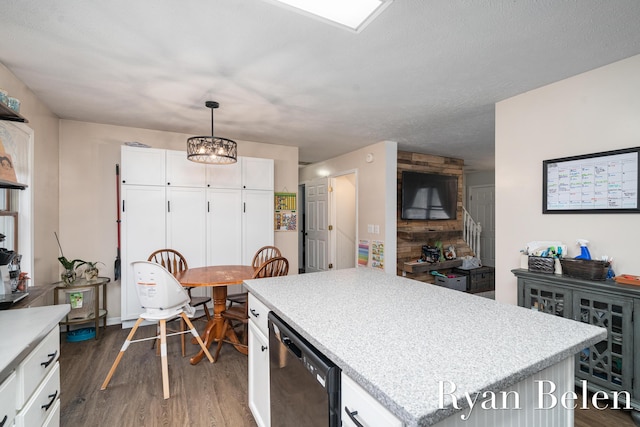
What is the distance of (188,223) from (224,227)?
17.2 inches

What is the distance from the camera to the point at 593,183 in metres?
2.20

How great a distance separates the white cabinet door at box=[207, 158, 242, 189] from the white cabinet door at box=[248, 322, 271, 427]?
2.45 metres

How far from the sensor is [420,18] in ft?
5.43

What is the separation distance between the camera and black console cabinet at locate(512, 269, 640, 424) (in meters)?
1.84

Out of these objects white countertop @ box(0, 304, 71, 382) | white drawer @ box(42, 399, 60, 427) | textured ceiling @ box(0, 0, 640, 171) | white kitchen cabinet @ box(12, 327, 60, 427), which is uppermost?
textured ceiling @ box(0, 0, 640, 171)

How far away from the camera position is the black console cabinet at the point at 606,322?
1.84 m

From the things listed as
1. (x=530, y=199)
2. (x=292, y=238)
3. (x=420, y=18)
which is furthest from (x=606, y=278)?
(x=292, y=238)

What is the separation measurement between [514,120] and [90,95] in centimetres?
391

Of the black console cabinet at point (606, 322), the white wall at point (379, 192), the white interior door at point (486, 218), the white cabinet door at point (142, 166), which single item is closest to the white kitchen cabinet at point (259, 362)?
the black console cabinet at point (606, 322)

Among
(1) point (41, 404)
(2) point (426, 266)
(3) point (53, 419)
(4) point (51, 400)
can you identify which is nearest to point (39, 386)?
(1) point (41, 404)

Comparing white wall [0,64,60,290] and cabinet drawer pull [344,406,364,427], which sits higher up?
white wall [0,64,60,290]

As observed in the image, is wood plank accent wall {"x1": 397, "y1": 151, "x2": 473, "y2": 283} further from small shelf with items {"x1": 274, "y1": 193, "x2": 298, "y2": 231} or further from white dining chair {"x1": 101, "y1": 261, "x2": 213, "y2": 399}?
white dining chair {"x1": 101, "y1": 261, "x2": 213, "y2": 399}

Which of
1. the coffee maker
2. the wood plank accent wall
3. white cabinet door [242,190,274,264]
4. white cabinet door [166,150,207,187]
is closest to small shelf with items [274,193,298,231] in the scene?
white cabinet door [242,190,274,264]

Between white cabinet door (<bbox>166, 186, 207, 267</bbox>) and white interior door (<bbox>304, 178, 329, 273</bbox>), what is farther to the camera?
white interior door (<bbox>304, 178, 329, 273</bbox>)
